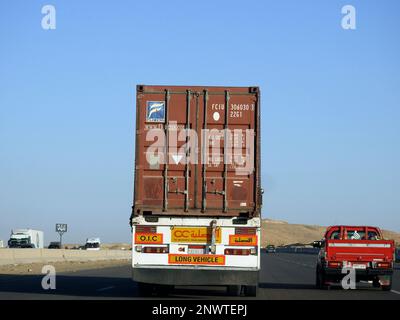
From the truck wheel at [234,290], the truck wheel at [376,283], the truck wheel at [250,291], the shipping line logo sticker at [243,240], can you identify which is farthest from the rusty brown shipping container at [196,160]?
the truck wheel at [376,283]

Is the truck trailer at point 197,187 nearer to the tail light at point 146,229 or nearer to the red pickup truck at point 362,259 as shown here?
the tail light at point 146,229

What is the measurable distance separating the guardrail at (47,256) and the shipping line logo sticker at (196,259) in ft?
84.4

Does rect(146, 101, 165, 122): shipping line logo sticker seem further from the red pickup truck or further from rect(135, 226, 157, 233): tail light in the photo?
the red pickup truck

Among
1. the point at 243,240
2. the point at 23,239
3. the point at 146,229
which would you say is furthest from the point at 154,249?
the point at 23,239

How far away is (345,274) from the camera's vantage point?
985 inches

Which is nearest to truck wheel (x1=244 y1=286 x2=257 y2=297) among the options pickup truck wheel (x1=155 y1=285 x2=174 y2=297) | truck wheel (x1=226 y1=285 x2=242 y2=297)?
truck wheel (x1=226 y1=285 x2=242 y2=297)

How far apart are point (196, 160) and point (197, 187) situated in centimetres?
60

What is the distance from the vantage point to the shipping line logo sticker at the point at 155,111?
1944cm

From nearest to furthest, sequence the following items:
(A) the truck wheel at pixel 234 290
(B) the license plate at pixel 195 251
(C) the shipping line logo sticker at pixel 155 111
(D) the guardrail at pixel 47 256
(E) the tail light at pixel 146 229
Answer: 1. (B) the license plate at pixel 195 251
2. (E) the tail light at pixel 146 229
3. (C) the shipping line logo sticker at pixel 155 111
4. (A) the truck wheel at pixel 234 290
5. (D) the guardrail at pixel 47 256

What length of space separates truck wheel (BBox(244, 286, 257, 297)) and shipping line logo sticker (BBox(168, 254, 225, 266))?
47.8 inches

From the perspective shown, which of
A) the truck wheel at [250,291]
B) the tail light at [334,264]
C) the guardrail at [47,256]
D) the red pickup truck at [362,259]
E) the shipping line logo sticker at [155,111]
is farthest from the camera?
the guardrail at [47,256]
